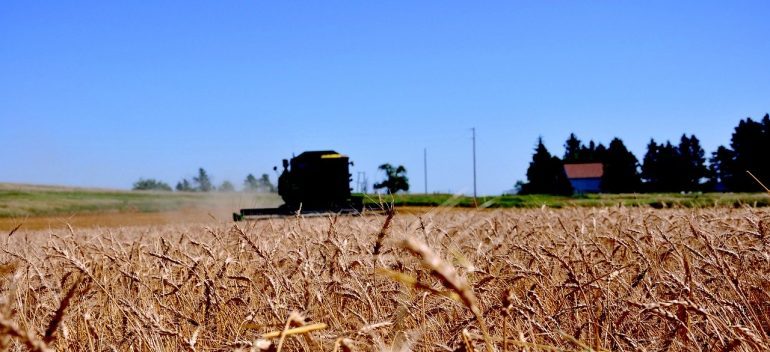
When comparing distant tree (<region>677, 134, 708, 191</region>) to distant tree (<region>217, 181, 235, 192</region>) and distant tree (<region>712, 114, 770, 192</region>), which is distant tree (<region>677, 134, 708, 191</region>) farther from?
distant tree (<region>217, 181, 235, 192</region>)

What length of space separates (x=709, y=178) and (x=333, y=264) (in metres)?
91.0

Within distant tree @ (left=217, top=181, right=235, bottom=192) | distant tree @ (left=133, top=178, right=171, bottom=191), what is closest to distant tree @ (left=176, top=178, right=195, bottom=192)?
distant tree @ (left=133, top=178, right=171, bottom=191)

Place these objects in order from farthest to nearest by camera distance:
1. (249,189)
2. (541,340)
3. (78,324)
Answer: (249,189) → (78,324) → (541,340)

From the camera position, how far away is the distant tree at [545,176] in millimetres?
88062

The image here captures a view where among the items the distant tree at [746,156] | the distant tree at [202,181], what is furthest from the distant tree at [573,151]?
the distant tree at [202,181]

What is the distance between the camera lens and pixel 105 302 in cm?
364

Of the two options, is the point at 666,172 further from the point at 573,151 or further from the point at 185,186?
the point at 185,186

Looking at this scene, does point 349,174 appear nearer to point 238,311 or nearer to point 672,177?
point 238,311

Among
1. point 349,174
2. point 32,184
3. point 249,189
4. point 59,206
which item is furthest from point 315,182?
point 32,184

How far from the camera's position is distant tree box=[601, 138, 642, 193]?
8319 cm

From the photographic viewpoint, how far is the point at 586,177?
97188 millimetres

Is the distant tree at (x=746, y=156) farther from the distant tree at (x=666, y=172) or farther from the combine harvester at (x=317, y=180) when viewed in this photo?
the combine harvester at (x=317, y=180)

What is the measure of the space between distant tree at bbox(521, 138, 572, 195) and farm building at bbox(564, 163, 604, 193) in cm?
155

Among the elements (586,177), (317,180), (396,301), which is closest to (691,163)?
(586,177)
